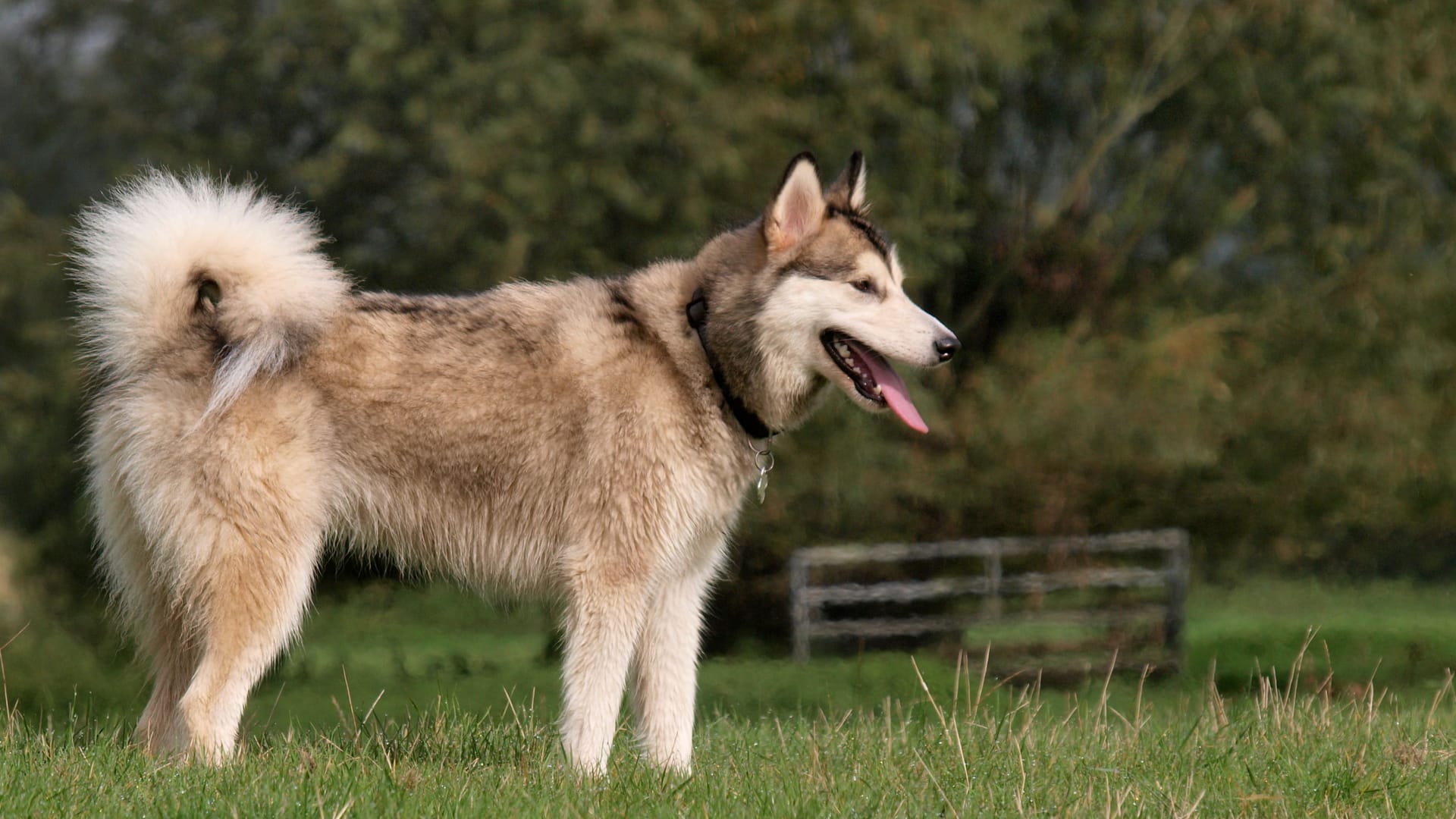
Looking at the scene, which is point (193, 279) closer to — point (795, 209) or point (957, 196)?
point (795, 209)

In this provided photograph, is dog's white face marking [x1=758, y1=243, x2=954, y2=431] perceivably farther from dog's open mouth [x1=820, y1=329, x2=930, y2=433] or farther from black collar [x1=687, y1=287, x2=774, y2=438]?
black collar [x1=687, y1=287, x2=774, y2=438]

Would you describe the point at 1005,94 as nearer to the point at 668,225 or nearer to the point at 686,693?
the point at 668,225

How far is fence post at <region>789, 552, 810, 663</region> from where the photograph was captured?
39.2 feet

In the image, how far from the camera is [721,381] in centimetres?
495

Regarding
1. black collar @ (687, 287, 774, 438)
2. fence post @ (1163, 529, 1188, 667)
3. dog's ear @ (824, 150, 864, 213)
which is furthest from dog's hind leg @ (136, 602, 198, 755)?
fence post @ (1163, 529, 1188, 667)

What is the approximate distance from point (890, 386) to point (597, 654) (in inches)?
53.6

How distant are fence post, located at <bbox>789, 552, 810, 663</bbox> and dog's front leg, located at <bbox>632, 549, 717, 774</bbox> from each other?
6.92m

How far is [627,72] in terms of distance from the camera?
11.3 meters

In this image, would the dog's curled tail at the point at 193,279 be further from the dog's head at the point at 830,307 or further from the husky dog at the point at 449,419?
the dog's head at the point at 830,307

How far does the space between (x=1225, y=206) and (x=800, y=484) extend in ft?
17.9

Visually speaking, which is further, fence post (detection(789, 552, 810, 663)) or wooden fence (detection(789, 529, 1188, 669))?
wooden fence (detection(789, 529, 1188, 669))

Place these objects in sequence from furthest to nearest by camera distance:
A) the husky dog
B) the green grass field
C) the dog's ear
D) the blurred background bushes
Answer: the blurred background bushes
the dog's ear
the husky dog
the green grass field

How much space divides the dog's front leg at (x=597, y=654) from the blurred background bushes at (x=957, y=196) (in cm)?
533

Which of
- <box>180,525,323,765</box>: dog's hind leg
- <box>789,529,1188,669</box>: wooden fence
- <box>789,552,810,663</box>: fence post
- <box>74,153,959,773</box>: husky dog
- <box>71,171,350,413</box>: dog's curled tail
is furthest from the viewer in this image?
<box>789,529,1188,669</box>: wooden fence
